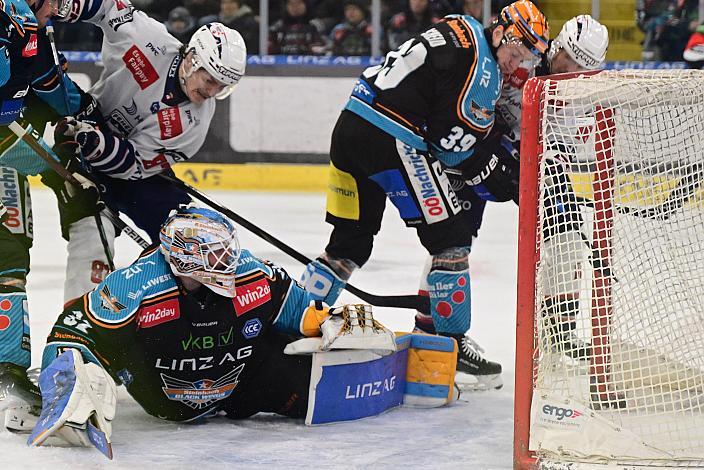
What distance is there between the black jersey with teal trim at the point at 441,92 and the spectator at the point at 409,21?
159 inches

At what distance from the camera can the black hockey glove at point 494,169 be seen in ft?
11.7

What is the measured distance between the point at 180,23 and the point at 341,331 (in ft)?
16.5

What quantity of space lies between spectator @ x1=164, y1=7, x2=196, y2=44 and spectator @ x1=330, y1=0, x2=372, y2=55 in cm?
89

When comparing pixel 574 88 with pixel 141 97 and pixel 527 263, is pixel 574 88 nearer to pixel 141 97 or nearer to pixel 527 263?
pixel 527 263

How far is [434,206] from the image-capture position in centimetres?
345

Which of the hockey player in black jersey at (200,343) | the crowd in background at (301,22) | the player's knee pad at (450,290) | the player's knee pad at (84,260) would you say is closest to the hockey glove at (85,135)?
the player's knee pad at (84,260)

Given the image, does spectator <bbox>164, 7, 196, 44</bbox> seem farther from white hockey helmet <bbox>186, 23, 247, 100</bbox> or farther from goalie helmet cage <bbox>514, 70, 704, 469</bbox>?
goalie helmet cage <bbox>514, 70, 704, 469</bbox>

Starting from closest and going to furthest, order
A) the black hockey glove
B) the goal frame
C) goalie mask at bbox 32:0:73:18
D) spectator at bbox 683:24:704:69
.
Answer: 1. the goal frame
2. goalie mask at bbox 32:0:73:18
3. the black hockey glove
4. spectator at bbox 683:24:704:69

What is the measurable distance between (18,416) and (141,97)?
3.36 ft

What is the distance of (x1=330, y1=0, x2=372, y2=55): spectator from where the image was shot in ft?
24.8

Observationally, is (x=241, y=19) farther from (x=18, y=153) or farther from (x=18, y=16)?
(x=18, y=16)

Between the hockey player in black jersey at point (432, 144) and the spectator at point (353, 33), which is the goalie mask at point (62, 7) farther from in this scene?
the spectator at point (353, 33)

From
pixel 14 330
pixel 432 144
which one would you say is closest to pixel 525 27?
pixel 432 144

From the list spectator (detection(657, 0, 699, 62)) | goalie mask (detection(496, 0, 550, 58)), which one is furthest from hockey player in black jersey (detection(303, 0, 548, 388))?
spectator (detection(657, 0, 699, 62))
